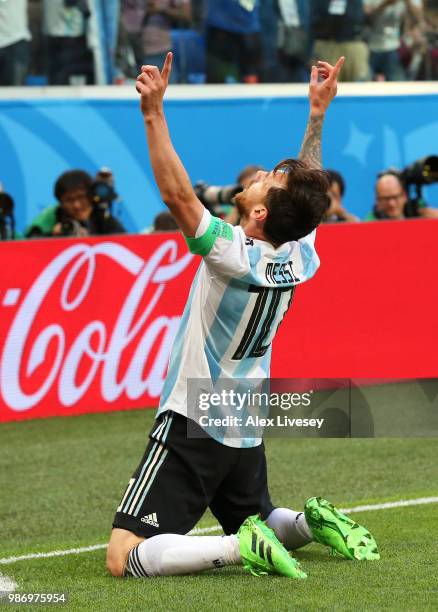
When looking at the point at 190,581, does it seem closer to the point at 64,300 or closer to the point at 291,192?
the point at 291,192

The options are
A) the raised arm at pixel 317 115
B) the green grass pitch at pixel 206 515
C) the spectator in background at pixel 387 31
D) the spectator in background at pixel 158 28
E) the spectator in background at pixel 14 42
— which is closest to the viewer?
the green grass pitch at pixel 206 515

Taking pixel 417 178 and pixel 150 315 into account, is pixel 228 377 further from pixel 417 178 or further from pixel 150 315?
pixel 417 178

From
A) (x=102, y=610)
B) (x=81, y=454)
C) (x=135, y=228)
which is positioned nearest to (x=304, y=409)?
(x=81, y=454)

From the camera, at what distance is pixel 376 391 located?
1026 centimetres

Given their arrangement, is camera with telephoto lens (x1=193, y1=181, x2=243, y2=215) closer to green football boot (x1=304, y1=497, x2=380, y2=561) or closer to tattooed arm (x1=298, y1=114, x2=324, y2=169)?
tattooed arm (x1=298, y1=114, x2=324, y2=169)

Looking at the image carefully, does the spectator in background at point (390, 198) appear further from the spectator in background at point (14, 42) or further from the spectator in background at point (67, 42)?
the spectator in background at point (14, 42)

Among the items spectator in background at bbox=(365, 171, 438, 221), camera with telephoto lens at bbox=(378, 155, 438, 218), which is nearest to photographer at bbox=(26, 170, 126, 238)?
spectator in background at bbox=(365, 171, 438, 221)

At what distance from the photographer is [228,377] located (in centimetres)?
510

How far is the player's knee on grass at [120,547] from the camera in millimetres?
5098

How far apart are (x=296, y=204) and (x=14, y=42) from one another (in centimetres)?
891

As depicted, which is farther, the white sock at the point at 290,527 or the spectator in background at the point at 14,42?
the spectator in background at the point at 14,42

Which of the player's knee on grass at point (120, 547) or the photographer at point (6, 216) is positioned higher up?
the photographer at point (6, 216)

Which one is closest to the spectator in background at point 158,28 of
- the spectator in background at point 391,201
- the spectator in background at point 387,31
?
the spectator in background at point 387,31
